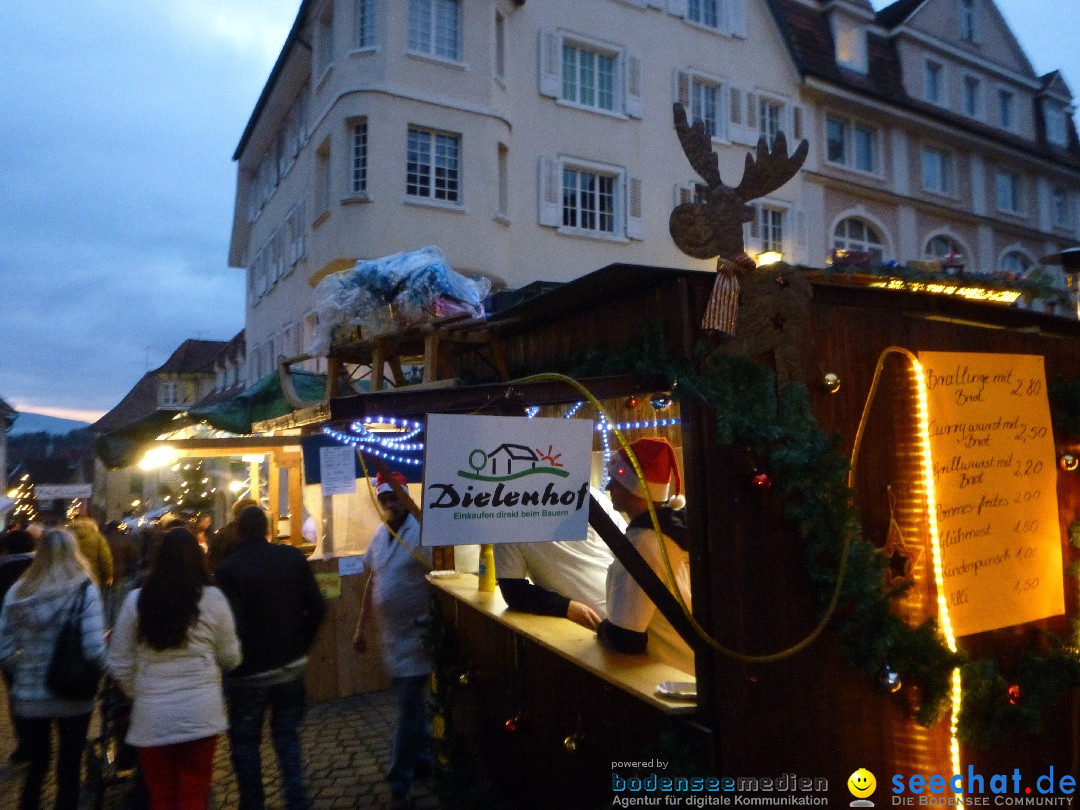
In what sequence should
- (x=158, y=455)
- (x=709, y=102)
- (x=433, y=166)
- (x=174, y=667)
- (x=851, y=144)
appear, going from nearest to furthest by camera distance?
(x=174, y=667) → (x=158, y=455) → (x=433, y=166) → (x=709, y=102) → (x=851, y=144)

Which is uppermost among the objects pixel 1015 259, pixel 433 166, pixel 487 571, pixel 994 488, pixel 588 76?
pixel 588 76

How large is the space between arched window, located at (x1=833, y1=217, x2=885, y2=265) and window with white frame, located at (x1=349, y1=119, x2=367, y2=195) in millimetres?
12049

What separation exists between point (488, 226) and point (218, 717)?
1251 centimetres

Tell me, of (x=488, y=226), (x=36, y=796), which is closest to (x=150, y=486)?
(x=488, y=226)

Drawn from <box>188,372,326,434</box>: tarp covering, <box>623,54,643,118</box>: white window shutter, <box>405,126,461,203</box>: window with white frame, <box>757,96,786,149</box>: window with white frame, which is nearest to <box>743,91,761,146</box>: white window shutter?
<box>757,96,786,149</box>: window with white frame

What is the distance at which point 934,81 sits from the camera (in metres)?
23.8

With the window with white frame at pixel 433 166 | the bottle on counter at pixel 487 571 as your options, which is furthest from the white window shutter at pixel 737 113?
the bottle on counter at pixel 487 571

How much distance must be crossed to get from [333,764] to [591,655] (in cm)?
342

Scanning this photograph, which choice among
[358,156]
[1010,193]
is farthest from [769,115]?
[358,156]

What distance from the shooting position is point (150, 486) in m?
31.1

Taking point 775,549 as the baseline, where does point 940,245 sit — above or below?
above

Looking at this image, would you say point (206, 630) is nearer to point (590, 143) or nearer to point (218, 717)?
point (218, 717)

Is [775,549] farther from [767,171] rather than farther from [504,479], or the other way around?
[767,171]

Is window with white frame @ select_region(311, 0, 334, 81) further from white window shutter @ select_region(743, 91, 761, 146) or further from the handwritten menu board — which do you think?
the handwritten menu board
